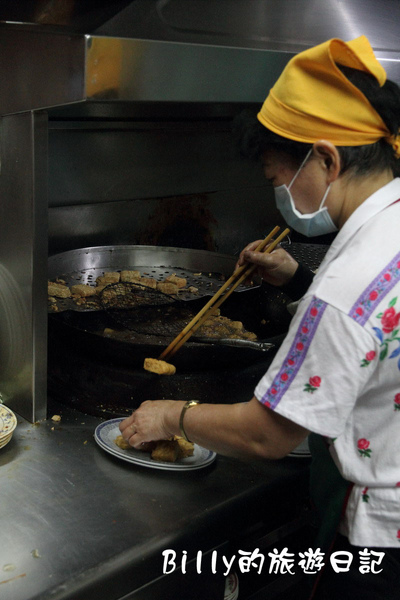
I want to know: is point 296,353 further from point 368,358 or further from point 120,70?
point 120,70

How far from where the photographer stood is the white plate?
1537 millimetres

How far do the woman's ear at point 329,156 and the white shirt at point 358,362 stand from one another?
84 mm

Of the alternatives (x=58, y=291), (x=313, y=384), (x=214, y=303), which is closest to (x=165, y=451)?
(x=214, y=303)

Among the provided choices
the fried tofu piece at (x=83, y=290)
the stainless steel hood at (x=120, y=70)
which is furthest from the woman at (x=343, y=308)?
the fried tofu piece at (x=83, y=290)

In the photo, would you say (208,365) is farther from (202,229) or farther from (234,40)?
(202,229)

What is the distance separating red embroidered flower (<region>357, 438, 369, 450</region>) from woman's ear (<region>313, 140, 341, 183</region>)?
0.50m

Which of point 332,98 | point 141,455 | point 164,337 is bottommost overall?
point 141,455

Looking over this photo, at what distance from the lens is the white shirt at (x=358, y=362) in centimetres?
105

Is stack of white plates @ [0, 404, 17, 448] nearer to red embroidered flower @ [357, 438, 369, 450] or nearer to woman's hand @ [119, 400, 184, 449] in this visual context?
woman's hand @ [119, 400, 184, 449]

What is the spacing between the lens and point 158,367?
1.63m

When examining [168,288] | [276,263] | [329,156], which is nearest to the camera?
[329,156]

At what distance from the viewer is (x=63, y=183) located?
2.35m

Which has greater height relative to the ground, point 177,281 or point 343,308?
point 343,308

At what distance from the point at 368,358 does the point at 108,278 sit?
55.4 inches
